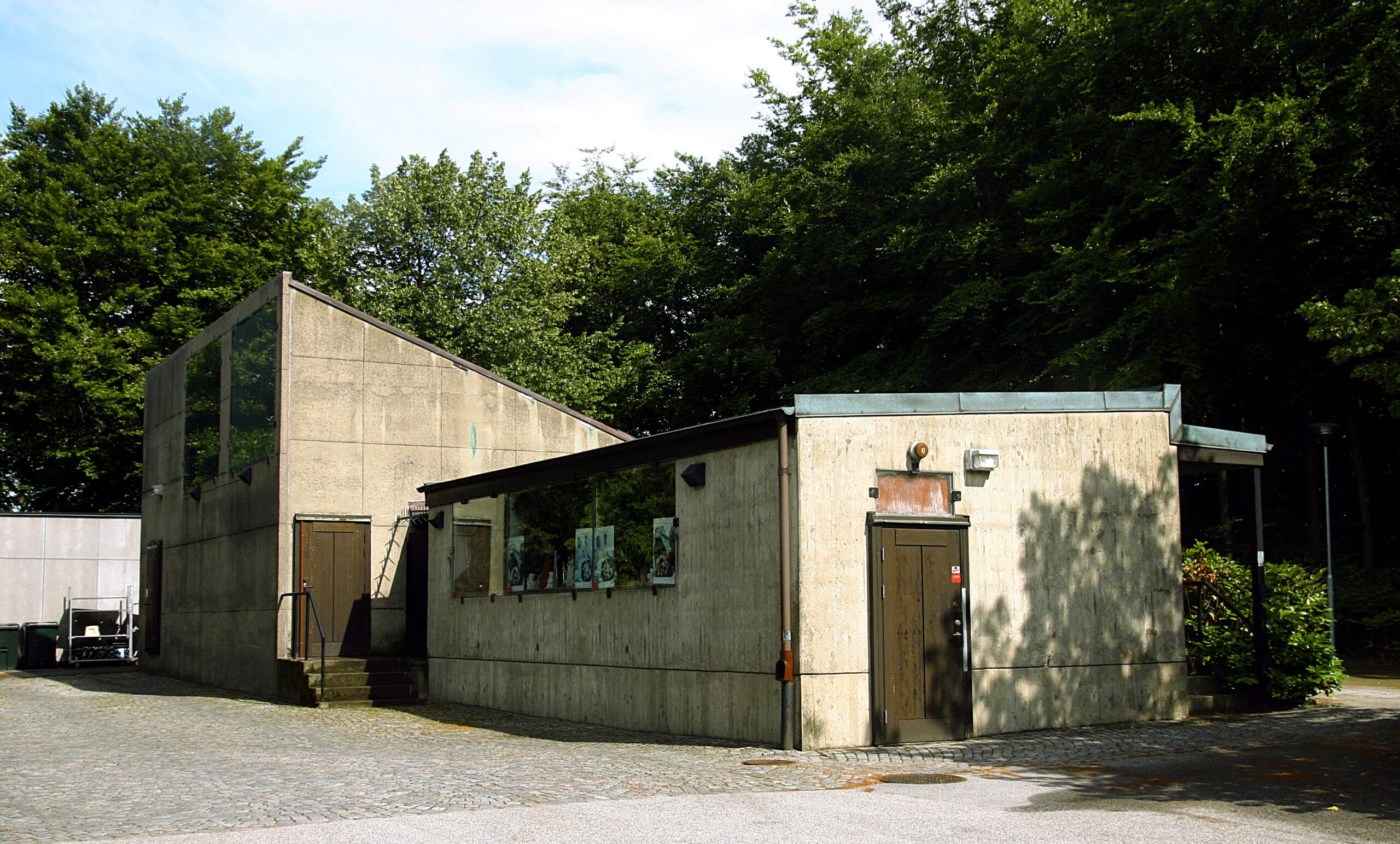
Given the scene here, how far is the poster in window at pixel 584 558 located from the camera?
14.7 meters

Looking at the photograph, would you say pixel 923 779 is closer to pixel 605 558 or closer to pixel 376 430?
pixel 605 558

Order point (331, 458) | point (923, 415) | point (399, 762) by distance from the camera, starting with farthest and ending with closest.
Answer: point (331, 458), point (923, 415), point (399, 762)

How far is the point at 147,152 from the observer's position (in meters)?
38.2

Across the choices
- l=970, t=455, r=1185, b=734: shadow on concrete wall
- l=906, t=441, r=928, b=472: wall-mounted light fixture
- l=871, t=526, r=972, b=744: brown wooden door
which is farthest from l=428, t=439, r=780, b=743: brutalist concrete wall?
l=970, t=455, r=1185, b=734: shadow on concrete wall

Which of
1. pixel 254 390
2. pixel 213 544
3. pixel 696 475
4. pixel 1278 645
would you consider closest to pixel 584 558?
pixel 696 475

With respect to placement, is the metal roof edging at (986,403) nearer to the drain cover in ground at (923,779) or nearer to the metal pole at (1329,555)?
the metal pole at (1329,555)

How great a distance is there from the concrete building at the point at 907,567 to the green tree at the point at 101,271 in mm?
27200

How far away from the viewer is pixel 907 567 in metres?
11.8

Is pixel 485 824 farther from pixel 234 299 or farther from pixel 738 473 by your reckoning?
pixel 234 299

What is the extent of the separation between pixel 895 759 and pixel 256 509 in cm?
1327

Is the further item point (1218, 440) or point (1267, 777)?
point (1218, 440)

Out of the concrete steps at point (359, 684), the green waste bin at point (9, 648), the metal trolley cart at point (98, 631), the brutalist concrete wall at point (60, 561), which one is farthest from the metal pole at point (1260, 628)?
the green waste bin at point (9, 648)

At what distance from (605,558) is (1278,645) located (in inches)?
302

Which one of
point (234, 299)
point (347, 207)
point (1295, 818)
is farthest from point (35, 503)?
point (1295, 818)
